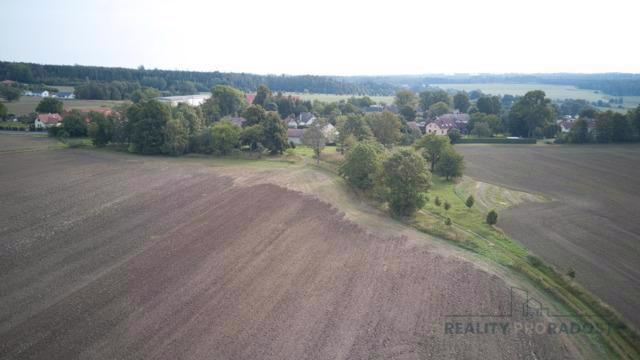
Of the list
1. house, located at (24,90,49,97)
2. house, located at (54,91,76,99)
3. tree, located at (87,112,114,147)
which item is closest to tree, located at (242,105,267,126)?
tree, located at (87,112,114,147)

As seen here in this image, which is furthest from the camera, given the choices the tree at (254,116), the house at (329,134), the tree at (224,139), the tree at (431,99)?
the tree at (431,99)

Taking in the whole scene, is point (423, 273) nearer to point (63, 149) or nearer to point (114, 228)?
point (114, 228)

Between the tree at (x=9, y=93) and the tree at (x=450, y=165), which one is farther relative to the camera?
the tree at (x=9, y=93)

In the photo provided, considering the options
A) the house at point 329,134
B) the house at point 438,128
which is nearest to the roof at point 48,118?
the house at point 329,134

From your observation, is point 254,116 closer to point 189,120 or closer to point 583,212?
point 189,120

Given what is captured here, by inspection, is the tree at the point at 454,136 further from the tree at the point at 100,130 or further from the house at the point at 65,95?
the house at the point at 65,95

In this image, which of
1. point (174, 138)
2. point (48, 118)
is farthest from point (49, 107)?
point (174, 138)
